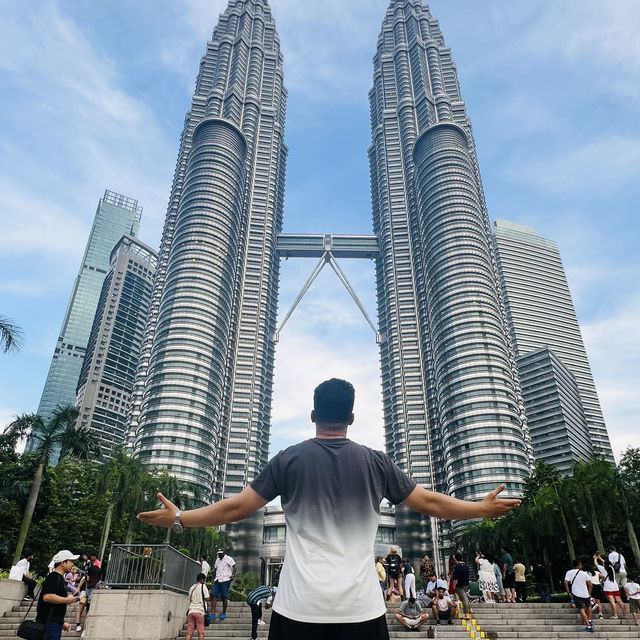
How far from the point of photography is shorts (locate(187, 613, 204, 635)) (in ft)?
41.5

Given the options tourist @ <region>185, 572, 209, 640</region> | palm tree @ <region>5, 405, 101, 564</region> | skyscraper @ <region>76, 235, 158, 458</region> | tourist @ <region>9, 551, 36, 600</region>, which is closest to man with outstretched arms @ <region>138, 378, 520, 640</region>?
tourist @ <region>185, 572, 209, 640</region>

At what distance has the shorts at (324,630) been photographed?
2.46m

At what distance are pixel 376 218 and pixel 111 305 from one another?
315ft

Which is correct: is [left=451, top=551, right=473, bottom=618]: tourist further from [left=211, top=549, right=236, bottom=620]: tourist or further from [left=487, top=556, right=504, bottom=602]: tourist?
[left=211, top=549, right=236, bottom=620]: tourist

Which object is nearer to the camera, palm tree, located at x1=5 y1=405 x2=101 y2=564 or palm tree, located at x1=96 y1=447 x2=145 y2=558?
palm tree, located at x1=5 y1=405 x2=101 y2=564

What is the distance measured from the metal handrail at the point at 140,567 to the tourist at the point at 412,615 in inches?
257

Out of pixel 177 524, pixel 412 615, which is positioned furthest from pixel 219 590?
pixel 177 524

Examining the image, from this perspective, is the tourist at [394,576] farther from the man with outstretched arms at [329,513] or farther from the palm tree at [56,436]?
the palm tree at [56,436]

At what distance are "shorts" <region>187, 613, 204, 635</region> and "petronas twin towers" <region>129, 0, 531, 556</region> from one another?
9301cm

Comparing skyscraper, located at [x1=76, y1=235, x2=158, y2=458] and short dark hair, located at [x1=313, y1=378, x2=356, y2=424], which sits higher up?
skyscraper, located at [x1=76, y1=235, x2=158, y2=458]

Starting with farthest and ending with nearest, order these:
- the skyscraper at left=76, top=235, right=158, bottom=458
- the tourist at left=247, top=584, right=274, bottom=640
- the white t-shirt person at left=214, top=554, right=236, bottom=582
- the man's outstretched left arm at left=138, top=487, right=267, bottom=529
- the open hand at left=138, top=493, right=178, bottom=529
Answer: the skyscraper at left=76, top=235, right=158, bottom=458, the white t-shirt person at left=214, top=554, right=236, bottom=582, the tourist at left=247, top=584, right=274, bottom=640, the open hand at left=138, top=493, right=178, bottom=529, the man's outstretched left arm at left=138, top=487, right=267, bottom=529

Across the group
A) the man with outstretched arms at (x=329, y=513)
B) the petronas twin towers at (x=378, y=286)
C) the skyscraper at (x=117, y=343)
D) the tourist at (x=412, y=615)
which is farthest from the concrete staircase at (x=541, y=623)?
the skyscraper at (x=117, y=343)

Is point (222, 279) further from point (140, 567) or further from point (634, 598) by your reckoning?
point (634, 598)

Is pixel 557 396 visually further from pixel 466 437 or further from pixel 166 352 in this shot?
pixel 166 352
